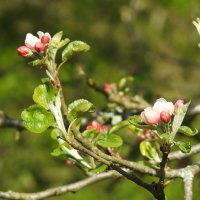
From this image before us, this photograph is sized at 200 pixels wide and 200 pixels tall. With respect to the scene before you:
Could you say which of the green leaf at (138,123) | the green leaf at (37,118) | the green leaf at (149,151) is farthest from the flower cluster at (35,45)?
the green leaf at (149,151)

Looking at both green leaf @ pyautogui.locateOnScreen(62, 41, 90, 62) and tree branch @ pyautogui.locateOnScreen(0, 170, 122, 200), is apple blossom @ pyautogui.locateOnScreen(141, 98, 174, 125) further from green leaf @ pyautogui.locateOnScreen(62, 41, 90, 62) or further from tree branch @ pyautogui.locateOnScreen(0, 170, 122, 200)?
tree branch @ pyautogui.locateOnScreen(0, 170, 122, 200)

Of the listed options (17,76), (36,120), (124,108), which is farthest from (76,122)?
(17,76)

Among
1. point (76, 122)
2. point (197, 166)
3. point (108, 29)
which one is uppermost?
point (76, 122)

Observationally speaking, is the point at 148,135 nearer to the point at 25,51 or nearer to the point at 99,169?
the point at 99,169

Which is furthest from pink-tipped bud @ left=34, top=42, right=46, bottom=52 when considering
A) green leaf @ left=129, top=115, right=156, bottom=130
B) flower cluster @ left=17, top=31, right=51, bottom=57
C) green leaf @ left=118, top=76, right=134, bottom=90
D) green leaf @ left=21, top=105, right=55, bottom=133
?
green leaf @ left=118, top=76, right=134, bottom=90

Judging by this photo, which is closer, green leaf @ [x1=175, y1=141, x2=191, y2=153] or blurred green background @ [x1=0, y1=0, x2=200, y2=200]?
green leaf @ [x1=175, y1=141, x2=191, y2=153]

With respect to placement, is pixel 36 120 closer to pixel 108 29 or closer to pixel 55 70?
pixel 55 70
